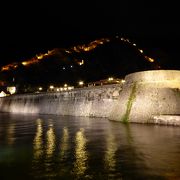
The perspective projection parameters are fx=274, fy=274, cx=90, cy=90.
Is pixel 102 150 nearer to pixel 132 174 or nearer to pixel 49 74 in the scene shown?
pixel 132 174

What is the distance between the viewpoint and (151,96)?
28.6 meters

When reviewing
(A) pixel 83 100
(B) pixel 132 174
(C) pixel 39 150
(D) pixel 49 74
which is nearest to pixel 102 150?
(C) pixel 39 150

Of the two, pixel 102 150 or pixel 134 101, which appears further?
pixel 134 101

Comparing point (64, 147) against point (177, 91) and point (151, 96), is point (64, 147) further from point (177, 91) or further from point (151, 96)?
point (177, 91)

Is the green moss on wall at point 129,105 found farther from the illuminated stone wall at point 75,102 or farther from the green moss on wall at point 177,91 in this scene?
the illuminated stone wall at point 75,102

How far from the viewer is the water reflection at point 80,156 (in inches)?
482

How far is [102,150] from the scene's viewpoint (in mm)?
16688

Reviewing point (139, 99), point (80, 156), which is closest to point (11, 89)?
point (139, 99)

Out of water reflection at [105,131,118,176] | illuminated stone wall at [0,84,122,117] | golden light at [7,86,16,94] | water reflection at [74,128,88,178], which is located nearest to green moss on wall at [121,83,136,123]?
illuminated stone wall at [0,84,122,117]

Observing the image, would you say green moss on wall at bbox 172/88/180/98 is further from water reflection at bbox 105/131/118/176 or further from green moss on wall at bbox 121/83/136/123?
water reflection at bbox 105/131/118/176

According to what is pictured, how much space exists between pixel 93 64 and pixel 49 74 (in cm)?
2095

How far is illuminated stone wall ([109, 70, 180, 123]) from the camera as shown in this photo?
27.7 metres

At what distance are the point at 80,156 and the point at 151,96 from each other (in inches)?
606

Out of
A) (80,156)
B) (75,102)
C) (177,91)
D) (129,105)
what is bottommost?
(80,156)
